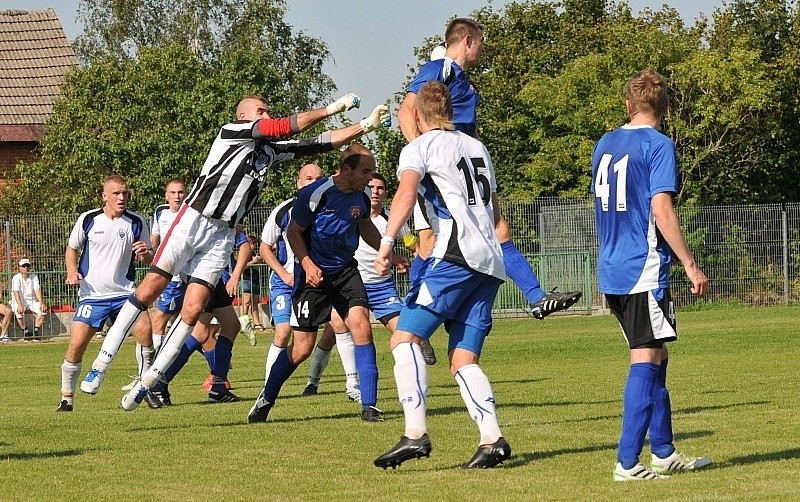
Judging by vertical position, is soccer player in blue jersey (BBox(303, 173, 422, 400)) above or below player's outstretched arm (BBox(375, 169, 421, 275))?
below

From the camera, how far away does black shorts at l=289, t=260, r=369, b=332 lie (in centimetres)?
1052

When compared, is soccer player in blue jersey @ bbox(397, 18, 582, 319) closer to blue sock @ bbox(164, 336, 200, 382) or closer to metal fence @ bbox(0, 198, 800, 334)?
blue sock @ bbox(164, 336, 200, 382)

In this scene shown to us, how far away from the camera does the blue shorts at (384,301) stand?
1232cm

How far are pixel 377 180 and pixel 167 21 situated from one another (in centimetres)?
3986

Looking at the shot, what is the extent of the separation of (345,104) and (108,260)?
188 inches

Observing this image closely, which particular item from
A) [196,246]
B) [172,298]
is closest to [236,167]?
[196,246]

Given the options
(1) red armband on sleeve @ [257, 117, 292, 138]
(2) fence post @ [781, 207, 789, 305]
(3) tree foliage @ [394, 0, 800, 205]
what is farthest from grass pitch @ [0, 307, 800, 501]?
(3) tree foliage @ [394, 0, 800, 205]

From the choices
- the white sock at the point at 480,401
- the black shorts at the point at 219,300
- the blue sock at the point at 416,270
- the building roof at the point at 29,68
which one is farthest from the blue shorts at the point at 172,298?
the building roof at the point at 29,68

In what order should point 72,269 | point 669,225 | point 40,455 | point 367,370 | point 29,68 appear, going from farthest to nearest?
point 29,68 → point 72,269 → point 367,370 → point 40,455 → point 669,225

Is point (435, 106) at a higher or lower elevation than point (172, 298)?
higher

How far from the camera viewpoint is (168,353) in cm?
1019

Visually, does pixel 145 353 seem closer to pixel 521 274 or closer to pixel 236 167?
pixel 236 167

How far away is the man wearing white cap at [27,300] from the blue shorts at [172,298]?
13.7 meters

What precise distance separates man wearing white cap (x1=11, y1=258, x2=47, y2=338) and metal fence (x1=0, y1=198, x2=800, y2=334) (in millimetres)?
1049
